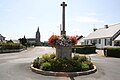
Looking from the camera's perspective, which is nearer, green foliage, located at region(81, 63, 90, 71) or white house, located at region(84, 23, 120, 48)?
green foliage, located at region(81, 63, 90, 71)

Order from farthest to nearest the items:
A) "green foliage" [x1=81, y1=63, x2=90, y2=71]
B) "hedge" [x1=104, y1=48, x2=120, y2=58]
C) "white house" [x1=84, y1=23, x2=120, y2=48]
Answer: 1. "white house" [x1=84, y1=23, x2=120, y2=48]
2. "hedge" [x1=104, y1=48, x2=120, y2=58]
3. "green foliage" [x1=81, y1=63, x2=90, y2=71]

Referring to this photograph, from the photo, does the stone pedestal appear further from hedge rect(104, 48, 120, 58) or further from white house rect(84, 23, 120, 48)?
white house rect(84, 23, 120, 48)

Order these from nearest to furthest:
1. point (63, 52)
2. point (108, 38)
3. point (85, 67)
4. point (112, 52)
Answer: point (85, 67)
point (63, 52)
point (112, 52)
point (108, 38)

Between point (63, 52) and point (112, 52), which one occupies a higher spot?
point (63, 52)

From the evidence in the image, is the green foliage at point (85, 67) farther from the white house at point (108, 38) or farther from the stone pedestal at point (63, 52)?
the white house at point (108, 38)

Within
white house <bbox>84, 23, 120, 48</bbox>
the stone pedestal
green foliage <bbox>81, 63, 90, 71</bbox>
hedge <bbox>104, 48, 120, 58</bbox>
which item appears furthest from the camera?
Answer: white house <bbox>84, 23, 120, 48</bbox>

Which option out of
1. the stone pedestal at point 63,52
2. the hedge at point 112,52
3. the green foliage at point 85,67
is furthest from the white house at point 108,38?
the green foliage at point 85,67

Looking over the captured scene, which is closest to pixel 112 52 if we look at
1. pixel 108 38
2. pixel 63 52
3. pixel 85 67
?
pixel 63 52

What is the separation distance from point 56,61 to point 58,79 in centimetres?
254

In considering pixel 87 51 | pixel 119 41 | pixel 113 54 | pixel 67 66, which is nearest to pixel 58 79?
pixel 67 66

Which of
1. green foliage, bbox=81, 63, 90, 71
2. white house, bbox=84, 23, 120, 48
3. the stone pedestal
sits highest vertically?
white house, bbox=84, 23, 120, 48

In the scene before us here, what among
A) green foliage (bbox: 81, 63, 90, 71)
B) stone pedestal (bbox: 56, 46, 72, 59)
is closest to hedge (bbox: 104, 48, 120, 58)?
stone pedestal (bbox: 56, 46, 72, 59)

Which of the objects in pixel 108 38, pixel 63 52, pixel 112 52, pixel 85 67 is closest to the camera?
pixel 85 67

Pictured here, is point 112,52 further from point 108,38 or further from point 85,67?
point 108,38
